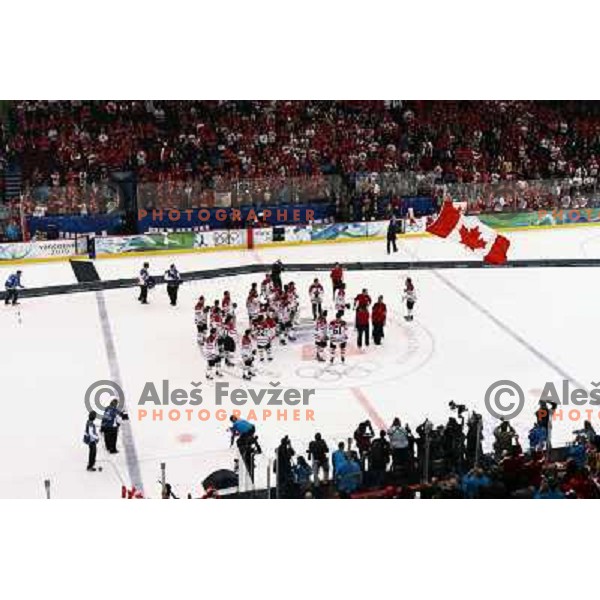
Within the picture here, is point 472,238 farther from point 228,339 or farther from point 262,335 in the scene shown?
point 228,339

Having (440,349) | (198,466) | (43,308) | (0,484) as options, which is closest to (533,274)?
(440,349)

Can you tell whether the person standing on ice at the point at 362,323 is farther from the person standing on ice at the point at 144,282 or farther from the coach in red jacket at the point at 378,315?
the person standing on ice at the point at 144,282

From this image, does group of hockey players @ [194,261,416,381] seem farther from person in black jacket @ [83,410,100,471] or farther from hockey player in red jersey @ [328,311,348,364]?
person in black jacket @ [83,410,100,471]

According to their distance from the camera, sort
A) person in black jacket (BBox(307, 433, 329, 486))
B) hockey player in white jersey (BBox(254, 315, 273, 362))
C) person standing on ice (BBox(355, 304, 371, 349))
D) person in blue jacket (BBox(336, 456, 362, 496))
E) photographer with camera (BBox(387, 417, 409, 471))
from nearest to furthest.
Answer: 1. person in blue jacket (BBox(336, 456, 362, 496))
2. person in black jacket (BBox(307, 433, 329, 486))
3. photographer with camera (BBox(387, 417, 409, 471))
4. hockey player in white jersey (BBox(254, 315, 273, 362))
5. person standing on ice (BBox(355, 304, 371, 349))

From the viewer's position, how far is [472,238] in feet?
94.6

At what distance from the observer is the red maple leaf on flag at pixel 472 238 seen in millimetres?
28045

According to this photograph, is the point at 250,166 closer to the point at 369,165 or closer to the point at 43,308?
the point at 369,165

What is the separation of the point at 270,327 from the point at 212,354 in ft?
3.75

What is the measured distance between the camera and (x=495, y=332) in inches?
776

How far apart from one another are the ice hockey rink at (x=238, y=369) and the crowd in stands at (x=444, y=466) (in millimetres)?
874

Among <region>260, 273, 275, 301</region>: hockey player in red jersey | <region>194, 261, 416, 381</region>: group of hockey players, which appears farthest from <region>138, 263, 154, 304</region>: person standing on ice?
<region>260, 273, 275, 301</region>: hockey player in red jersey

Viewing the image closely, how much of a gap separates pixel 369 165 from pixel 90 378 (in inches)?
660

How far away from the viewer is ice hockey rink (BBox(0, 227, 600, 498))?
13977 mm

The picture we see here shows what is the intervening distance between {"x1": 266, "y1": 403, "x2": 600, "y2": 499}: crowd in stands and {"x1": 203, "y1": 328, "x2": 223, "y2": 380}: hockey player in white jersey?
140 inches
